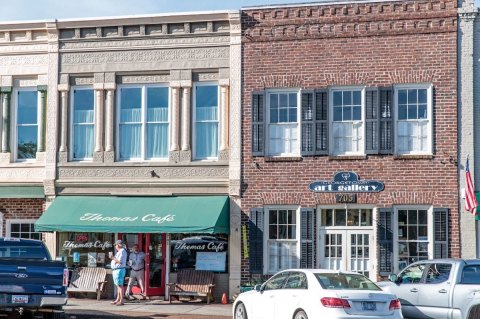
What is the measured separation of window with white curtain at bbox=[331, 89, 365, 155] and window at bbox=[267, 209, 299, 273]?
225cm

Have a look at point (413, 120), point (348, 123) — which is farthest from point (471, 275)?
point (348, 123)

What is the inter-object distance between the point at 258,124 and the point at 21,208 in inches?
308

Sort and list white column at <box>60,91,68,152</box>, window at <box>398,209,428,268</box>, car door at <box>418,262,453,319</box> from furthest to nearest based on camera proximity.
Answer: white column at <box>60,91,68,152</box> < window at <box>398,209,428,268</box> < car door at <box>418,262,453,319</box>

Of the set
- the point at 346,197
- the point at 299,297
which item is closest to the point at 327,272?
the point at 299,297

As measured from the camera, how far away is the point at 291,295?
52.3 ft

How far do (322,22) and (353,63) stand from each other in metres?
1.46

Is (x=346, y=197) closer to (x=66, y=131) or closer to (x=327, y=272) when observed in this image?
(x=327, y=272)

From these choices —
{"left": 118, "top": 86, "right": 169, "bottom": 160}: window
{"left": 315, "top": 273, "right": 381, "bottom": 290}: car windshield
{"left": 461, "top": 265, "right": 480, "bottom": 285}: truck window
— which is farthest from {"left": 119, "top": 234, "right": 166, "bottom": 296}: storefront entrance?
{"left": 461, "top": 265, "right": 480, "bottom": 285}: truck window

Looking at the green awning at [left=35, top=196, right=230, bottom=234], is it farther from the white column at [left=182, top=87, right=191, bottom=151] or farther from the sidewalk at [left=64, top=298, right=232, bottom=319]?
the sidewalk at [left=64, top=298, right=232, bottom=319]

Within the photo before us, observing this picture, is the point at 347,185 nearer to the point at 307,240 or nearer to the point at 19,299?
the point at 307,240

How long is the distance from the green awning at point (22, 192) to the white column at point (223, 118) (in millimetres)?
5746

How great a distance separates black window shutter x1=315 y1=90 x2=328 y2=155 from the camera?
22.9m

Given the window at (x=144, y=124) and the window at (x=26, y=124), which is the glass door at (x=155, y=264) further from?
the window at (x=26, y=124)

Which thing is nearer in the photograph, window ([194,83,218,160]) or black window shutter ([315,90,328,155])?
black window shutter ([315,90,328,155])
